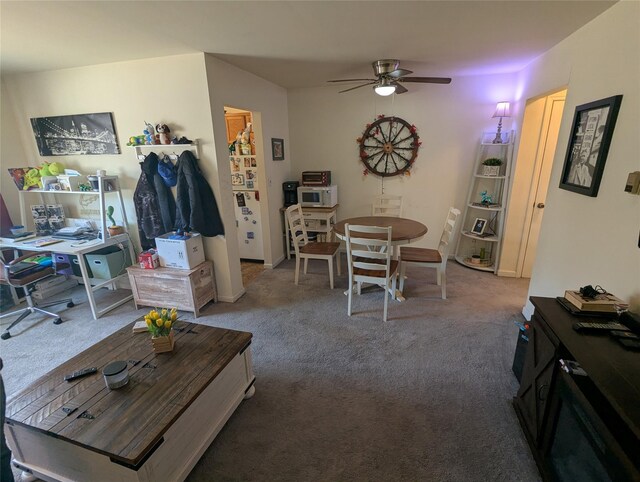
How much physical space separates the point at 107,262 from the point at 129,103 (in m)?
1.71

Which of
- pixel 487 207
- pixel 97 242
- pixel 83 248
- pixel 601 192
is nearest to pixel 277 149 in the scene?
pixel 97 242

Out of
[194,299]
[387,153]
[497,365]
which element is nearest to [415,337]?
[497,365]

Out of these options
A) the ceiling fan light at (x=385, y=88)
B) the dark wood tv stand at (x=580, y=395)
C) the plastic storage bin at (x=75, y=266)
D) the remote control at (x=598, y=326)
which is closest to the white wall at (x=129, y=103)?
the plastic storage bin at (x=75, y=266)

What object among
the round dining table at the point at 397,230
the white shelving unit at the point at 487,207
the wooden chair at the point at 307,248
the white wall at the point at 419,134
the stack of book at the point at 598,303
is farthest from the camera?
the white wall at the point at 419,134

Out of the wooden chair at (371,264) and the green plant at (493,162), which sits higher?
the green plant at (493,162)

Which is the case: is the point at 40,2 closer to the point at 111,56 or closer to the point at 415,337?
the point at 111,56

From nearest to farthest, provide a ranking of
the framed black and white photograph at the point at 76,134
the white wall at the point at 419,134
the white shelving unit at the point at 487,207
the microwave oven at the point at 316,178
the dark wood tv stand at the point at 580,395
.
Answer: the dark wood tv stand at the point at 580,395
the framed black and white photograph at the point at 76,134
the white shelving unit at the point at 487,207
the white wall at the point at 419,134
the microwave oven at the point at 316,178

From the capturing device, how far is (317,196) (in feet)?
13.9

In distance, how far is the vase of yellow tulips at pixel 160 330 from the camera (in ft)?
5.76

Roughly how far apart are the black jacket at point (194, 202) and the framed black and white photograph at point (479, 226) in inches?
129

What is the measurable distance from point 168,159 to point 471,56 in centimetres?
316

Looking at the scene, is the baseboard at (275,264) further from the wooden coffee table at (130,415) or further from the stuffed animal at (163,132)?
the wooden coffee table at (130,415)

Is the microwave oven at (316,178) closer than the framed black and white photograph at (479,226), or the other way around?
the framed black and white photograph at (479,226)

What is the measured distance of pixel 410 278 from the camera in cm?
384
